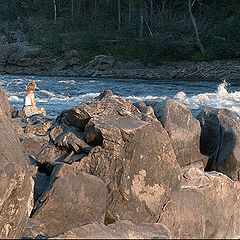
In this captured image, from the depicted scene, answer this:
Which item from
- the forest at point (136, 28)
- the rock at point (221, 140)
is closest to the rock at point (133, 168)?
the rock at point (221, 140)

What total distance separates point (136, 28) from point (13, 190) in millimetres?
35913

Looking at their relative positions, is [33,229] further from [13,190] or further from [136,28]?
[136,28]

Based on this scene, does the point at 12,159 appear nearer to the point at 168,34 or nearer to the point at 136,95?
the point at 136,95

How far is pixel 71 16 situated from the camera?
1820 inches

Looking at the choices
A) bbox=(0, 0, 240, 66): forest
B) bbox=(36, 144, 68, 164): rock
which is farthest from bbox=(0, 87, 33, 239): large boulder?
bbox=(0, 0, 240, 66): forest

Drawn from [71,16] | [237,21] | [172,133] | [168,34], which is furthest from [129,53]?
[172,133]

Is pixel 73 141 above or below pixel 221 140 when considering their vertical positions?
above

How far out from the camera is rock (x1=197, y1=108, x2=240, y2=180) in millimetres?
4660

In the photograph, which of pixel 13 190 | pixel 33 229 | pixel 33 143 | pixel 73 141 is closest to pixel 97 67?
pixel 33 143

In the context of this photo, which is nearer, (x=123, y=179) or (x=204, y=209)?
(x=123, y=179)

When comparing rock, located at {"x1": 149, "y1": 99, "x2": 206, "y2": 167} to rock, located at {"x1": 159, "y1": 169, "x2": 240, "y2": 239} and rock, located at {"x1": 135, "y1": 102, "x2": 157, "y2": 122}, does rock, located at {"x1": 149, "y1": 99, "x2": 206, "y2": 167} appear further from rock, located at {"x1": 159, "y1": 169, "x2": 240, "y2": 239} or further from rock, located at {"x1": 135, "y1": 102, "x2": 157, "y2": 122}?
rock, located at {"x1": 159, "y1": 169, "x2": 240, "y2": 239}

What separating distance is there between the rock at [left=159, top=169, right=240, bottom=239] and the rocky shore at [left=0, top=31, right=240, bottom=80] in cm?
2171

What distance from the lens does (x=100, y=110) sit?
4.19 meters

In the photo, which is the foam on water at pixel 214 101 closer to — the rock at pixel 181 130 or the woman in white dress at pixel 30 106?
the woman in white dress at pixel 30 106
